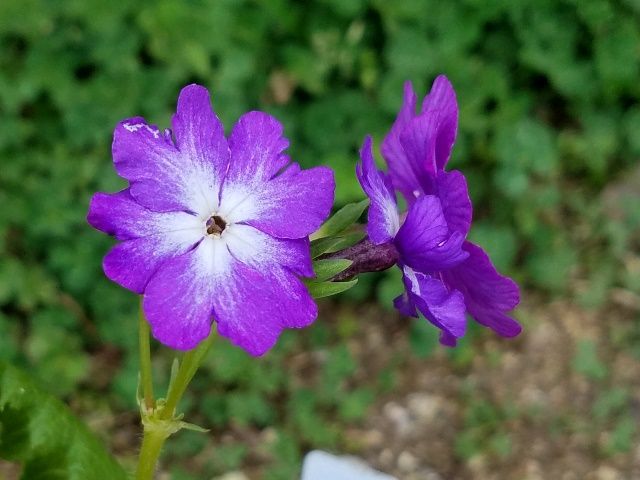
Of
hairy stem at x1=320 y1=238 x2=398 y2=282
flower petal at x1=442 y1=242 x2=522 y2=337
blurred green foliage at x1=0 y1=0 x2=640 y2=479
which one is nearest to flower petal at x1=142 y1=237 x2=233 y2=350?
hairy stem at x1=320 y1=238 x2=398 y2=282

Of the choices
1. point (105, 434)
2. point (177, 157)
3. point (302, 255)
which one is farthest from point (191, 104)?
point (105, 434)

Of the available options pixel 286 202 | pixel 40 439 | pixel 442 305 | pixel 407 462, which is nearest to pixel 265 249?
pixel 286 202

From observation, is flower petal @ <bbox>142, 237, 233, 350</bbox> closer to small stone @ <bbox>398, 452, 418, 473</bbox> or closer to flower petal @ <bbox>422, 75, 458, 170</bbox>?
flower petal @ <bbox>422, 75, 458, 170</bbox>

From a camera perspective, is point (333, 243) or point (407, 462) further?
point (407, 462)

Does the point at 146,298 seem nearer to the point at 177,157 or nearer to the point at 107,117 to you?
the point at 177,157

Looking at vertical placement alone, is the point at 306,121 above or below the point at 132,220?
above

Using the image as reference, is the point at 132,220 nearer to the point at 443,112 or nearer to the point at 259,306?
the point at 259,306
